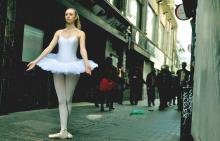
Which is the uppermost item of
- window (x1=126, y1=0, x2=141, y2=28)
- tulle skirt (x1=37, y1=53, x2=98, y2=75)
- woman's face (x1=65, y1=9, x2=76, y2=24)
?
window (x1=126, y1=0, x2=141, y2=28)

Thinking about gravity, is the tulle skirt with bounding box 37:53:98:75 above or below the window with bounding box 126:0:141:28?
below

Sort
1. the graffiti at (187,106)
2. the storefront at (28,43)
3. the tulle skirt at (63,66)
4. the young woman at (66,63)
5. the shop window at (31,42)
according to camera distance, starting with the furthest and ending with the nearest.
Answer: the shop window at (31,42) → the storefront at (28,43) → the graffiti at (187,106) → the young woman at (66,63) → the tulle skirt at (63,66)

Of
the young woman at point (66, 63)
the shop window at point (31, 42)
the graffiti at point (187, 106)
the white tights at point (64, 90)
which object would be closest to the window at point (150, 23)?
the shop window at point (31, 42)

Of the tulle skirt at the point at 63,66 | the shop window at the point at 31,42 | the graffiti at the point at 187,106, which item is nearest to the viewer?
the tulle skirt at the point at 63,66

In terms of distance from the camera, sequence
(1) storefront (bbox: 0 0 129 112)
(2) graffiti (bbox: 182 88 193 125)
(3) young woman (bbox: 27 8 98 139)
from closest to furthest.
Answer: (3) young woman (bbox: 27 8 98 139) < (2) graffiti (bbox: 182 88 193 125) < (1) storefront (bbox: 0 0 129 112)

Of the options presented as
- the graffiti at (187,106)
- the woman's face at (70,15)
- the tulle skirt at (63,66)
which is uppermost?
the woman's face at (70,15)

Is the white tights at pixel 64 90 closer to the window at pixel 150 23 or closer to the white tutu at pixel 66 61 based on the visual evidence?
the white tutu at pixel 66 61

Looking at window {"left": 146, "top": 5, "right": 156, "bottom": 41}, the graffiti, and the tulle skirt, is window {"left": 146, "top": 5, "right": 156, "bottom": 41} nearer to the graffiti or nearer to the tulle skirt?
the graffiti

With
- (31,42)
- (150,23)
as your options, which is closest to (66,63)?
(31,42)

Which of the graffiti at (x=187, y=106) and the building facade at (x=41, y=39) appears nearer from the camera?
the graffiti at (x=187, y=106)

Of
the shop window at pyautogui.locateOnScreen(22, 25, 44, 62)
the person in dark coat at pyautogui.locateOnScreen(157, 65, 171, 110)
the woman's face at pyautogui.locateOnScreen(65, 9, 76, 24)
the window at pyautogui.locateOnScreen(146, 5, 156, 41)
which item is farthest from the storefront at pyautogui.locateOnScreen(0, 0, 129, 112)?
the window at pyautogui.locateOnScreen(146, 5, 156, 41)

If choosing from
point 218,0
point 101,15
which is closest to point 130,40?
point 101,15

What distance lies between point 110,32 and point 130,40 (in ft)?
14.7

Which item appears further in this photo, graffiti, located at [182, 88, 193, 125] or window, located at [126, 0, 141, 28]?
window, located at [126, 0, 141, 28]
